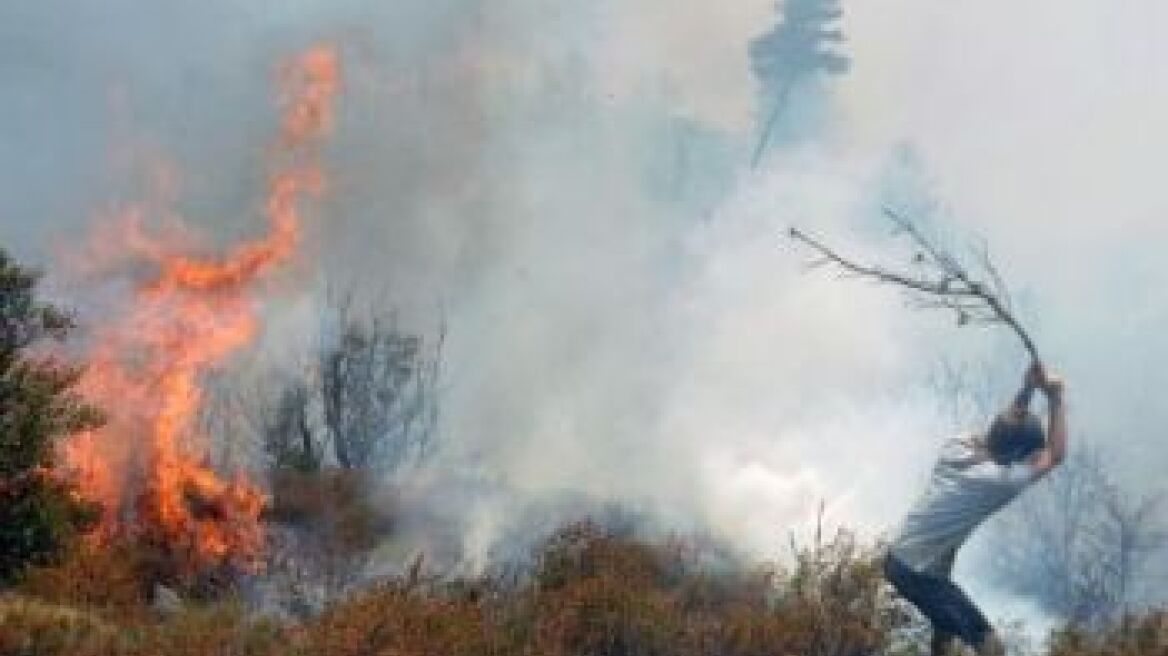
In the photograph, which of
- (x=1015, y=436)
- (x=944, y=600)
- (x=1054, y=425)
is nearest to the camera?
(x=1054, y=425)

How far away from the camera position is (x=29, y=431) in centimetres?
1667

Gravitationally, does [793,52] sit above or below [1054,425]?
above

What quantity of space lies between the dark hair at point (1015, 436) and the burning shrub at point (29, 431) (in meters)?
10.5

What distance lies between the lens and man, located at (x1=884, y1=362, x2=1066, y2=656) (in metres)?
10.3

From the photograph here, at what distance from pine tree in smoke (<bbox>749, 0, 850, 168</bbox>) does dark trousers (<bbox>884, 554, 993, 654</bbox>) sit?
64.7 m

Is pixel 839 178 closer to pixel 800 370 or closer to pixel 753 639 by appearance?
pixel 800 370

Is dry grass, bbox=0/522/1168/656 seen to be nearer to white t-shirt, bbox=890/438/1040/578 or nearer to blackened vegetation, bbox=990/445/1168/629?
white t-shirt, bbox=890/438/1040/578

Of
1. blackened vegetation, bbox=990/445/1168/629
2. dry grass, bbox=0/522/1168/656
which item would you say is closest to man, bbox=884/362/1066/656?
dry grass, bbox=0/522/1168/656

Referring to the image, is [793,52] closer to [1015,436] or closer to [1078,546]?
[1078,546]

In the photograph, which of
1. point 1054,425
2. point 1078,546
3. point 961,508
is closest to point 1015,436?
point 1054,425

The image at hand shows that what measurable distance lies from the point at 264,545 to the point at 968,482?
19.3 meters

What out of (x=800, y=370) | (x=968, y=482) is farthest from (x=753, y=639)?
(x=800, y=370)

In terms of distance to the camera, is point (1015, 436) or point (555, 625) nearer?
point (1015, 436)

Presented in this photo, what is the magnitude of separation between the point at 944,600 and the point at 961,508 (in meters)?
0.63
